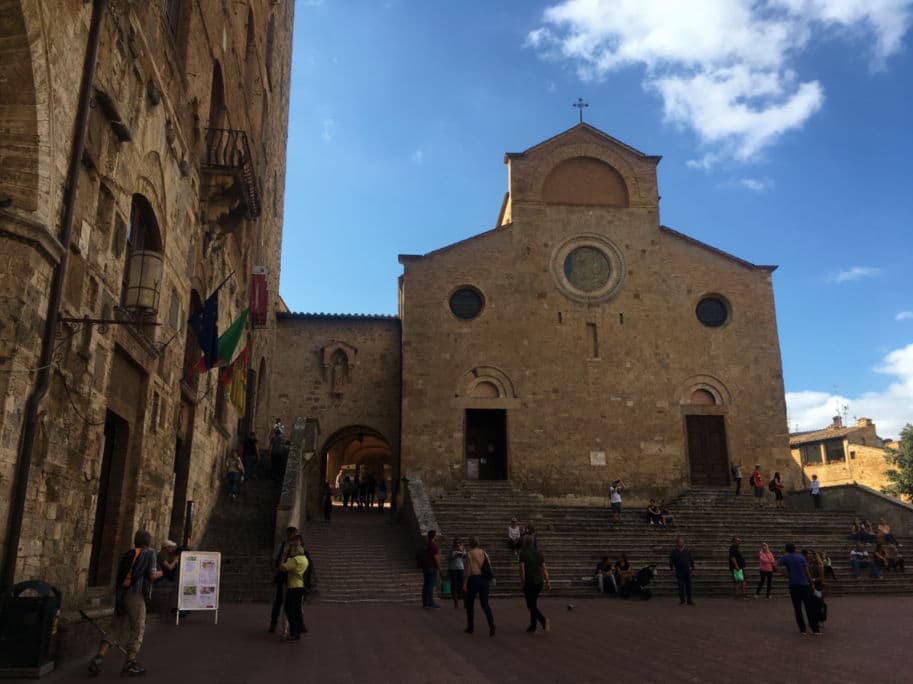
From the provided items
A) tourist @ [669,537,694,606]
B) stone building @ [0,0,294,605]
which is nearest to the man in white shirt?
tourist @ [669,537,694,606]

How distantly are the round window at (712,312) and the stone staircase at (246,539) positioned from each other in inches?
627

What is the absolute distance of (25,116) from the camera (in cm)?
721

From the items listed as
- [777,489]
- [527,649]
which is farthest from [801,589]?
[777,489]

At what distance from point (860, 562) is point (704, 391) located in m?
8.70

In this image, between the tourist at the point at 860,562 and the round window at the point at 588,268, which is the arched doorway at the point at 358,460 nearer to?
the round window at the point at 588,268

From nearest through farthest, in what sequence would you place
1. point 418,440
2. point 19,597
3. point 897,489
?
1. point 19,597
2. point 418,440
3. point 897,489

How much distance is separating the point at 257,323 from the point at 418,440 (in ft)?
22.1

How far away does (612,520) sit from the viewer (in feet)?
69.1

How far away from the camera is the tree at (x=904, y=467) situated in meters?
36.2

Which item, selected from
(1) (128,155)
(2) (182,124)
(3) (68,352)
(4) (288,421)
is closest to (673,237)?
(4) (288,421)

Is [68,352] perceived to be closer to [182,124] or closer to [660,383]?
[182,124]

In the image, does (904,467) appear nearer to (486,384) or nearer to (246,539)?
(486,384)

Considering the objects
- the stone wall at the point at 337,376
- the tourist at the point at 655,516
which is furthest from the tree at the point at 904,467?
the stone wall at the point at 337,376

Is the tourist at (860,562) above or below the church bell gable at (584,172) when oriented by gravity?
below
